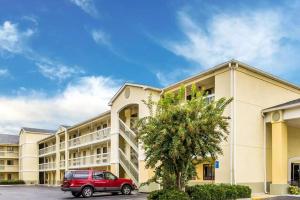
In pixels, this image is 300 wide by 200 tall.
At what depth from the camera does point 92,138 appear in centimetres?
3994

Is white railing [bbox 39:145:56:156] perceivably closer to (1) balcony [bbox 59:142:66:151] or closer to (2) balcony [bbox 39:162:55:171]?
(2) balcony [bbox 39:162:55:171]

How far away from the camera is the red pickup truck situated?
24.8 metres

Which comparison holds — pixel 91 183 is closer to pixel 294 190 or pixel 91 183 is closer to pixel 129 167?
pixel 129 167

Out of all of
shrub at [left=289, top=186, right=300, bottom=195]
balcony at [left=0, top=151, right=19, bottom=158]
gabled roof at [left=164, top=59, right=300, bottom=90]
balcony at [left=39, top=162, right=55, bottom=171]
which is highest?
gabled roof at [left=164, top=59, right=300, bottom=90]

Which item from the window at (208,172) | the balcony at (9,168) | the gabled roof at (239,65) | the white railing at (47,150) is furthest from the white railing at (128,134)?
the balcony at (9,168)

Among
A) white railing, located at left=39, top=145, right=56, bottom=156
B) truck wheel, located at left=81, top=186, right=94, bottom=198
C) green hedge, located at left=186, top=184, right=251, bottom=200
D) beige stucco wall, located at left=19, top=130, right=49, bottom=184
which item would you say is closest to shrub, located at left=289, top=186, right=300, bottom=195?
green hedge, located at left=186, top=184, right=251, bottom=200

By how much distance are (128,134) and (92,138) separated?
1040cm

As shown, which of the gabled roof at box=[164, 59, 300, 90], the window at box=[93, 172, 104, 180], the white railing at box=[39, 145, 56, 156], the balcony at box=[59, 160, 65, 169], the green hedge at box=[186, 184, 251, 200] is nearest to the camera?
the green hedge at box=[186, 184, 251, 200]

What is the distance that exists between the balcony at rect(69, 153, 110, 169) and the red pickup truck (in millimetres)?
8727

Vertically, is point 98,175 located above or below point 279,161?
below

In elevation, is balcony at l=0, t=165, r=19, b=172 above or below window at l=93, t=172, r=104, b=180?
below

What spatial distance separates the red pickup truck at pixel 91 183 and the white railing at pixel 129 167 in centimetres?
234

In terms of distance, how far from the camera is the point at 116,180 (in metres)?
26.2

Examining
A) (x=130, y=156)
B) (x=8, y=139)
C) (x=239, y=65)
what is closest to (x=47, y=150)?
(x=8, y=139)
